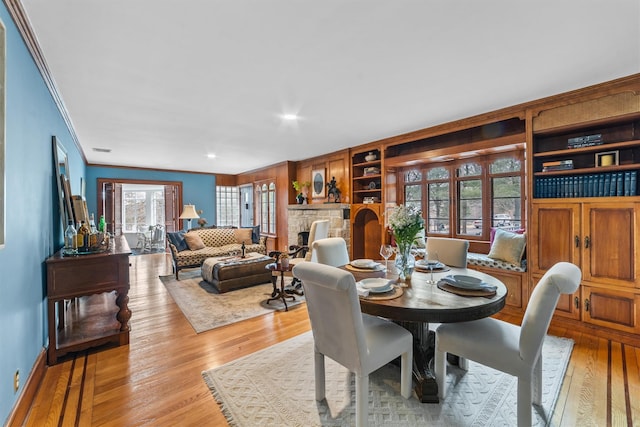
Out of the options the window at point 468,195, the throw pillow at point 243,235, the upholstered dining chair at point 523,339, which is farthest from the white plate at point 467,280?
the throw pillow at point 243,235

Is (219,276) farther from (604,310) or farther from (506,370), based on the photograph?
(604,310)

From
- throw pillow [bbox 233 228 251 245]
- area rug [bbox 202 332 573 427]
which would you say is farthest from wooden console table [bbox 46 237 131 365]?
throw pillow [bbox 233 228 251 245]

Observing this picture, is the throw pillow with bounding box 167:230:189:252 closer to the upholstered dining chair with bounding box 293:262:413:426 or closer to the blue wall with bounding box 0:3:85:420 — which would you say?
the blue wall with bounding box 0:3:85:420

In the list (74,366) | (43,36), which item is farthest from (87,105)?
(74,366)

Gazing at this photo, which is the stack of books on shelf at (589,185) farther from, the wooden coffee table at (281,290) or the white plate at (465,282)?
the wooden coffee table at (281,290)

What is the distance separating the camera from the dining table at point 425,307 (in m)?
1.62

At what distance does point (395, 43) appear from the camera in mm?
1982

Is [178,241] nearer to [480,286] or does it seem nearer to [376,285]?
[376,285]

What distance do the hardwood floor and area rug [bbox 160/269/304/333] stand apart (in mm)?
174

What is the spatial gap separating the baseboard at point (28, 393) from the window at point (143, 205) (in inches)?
333

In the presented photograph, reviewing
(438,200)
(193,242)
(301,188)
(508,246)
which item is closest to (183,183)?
(193,242)

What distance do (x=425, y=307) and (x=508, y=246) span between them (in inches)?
97.2

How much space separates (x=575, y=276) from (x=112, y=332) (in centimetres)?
365

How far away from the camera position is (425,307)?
164 cm
